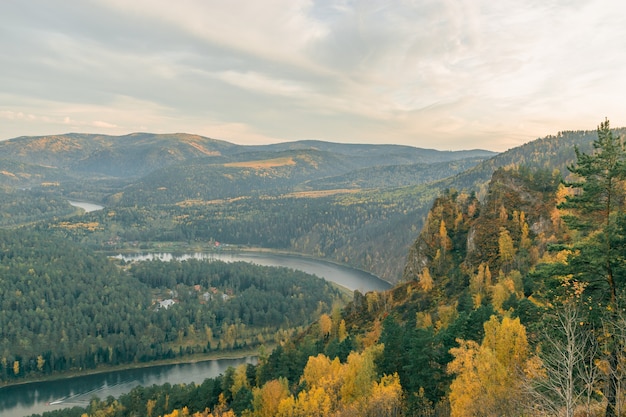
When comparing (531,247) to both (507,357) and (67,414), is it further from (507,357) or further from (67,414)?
(67,414)

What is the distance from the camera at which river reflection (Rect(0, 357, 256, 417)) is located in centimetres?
12138

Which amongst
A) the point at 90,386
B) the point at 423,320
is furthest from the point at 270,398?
the point at 90,386

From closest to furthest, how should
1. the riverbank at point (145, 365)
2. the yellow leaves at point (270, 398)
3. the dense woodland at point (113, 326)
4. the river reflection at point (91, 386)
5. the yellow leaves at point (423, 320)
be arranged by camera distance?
the yellow leaves at point (270, 398) → the yellow leaves at point (423, 320) → the river reflection at point (91, 386) → the riverbank at point (145, 365) → the dense woodland at point (113, 326)

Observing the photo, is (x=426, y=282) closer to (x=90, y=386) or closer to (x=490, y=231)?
(x=490, y=231)

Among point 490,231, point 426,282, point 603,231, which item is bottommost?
point 426,282

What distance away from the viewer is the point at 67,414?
3947 inches

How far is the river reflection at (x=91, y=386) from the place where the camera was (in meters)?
121

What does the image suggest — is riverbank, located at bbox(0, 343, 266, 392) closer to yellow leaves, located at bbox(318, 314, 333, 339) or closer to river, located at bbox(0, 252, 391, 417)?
river, located at bbox(0, 252, 391, 417)

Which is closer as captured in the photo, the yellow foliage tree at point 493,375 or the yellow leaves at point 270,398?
the yellow foliage tree at point 493,375

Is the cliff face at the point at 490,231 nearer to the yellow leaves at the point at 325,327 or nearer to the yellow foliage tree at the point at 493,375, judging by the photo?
the yellow leaves at the point at 325,327

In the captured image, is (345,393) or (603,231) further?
(345,393)

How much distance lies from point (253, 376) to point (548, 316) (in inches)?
2810

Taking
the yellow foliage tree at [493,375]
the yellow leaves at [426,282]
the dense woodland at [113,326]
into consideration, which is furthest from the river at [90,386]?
the yellow foliage tree at [493,375]

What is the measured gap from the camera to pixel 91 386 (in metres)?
133
